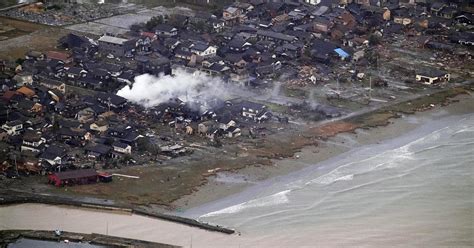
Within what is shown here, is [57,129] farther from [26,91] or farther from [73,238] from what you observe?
[73,238]

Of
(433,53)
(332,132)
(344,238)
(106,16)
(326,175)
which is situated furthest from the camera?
(106,16)

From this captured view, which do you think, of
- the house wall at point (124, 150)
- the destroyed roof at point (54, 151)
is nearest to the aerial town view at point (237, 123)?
the destroyed roof at point (54, 151)

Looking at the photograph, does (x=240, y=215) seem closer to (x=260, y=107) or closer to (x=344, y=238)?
(x=344, y=238)

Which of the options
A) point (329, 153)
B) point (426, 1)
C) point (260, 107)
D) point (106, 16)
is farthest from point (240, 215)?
point (426, 1)

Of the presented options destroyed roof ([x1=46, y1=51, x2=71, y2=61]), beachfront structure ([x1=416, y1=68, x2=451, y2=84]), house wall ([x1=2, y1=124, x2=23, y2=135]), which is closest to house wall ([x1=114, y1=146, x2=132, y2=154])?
house wall ([x1=2, y1=124, x2=23, y2=135])

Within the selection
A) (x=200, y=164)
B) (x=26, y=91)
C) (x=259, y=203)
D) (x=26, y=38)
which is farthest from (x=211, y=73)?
(x=259, y=203)

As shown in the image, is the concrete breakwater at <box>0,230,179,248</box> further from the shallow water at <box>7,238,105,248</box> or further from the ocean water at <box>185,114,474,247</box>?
the ocean water at <box>185,114,474,247</box>

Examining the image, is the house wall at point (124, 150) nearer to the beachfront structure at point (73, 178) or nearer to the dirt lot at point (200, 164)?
the dirt lot at point (200, 164)
